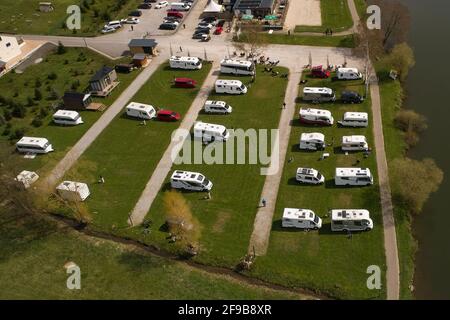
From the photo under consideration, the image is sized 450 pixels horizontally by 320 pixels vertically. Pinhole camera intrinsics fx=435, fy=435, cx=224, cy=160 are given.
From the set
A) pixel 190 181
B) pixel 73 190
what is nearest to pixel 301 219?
pixel 190 181

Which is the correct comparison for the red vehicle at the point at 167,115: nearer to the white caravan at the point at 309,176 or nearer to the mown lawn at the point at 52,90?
the mown lawn at the point at 52,90

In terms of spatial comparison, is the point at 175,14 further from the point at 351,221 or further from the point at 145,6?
the point at 351,221

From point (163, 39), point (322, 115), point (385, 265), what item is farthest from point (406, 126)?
point (163, 39)

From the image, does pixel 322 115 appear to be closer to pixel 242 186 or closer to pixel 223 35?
pixel 242 186

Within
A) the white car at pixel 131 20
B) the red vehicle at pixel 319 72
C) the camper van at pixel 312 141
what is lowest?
the camper van at pixel 312 141

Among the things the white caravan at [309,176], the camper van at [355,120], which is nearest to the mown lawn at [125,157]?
the white caravan at [309,176]

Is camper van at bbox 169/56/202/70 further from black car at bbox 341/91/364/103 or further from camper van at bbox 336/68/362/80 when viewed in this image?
black car at bbox 341/91/364/103
